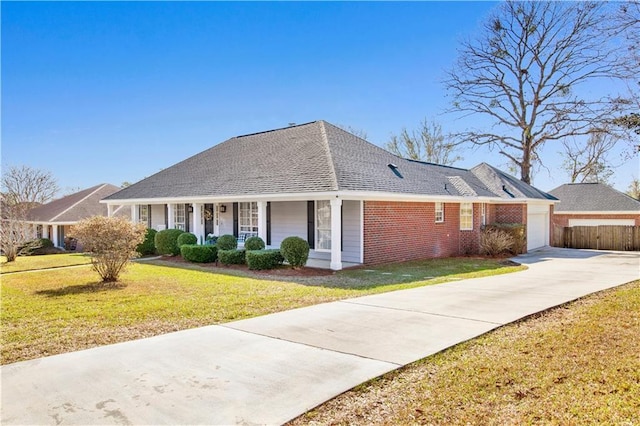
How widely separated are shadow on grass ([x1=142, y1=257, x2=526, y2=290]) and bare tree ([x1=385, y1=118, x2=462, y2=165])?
83.0ft

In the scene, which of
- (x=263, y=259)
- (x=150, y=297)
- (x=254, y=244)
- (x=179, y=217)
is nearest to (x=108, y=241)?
(x=150, y=297)

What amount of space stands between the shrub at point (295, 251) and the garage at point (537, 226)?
47.2 ft

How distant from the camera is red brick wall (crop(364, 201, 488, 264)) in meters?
14.9

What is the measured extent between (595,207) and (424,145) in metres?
16.1

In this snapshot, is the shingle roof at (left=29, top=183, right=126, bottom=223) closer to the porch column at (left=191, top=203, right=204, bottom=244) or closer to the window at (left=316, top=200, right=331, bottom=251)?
the porch column at (left=191, top=203, right=204, bottom=244)

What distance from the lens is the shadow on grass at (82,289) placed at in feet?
32.4

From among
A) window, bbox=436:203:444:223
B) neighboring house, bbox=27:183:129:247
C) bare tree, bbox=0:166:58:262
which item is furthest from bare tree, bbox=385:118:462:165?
bare tree, bbox=0:166:58:262

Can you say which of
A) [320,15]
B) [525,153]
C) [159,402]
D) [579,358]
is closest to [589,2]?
[525,153]

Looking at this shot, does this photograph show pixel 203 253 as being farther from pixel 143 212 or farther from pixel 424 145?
pixel 424 145

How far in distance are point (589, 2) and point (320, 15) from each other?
57.7 feet

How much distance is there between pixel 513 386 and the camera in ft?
14.6

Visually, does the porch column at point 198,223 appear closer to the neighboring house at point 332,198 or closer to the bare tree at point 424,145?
the neighboring house at point 332,198

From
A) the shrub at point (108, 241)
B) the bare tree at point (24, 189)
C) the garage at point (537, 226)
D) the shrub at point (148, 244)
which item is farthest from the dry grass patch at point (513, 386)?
the bare tree at point (24, 189)

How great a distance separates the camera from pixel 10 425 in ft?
12.0
